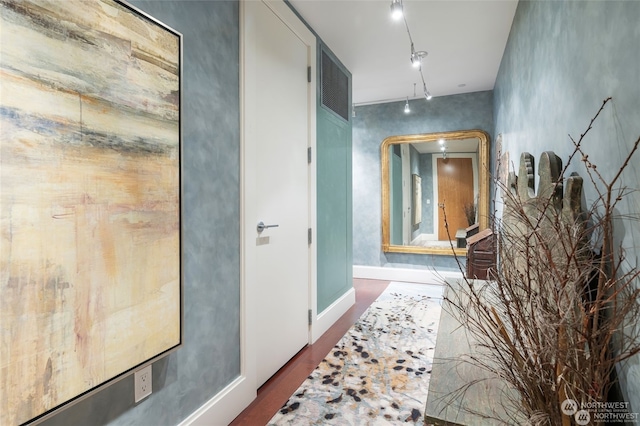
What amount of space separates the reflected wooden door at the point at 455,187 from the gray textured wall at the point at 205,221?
3.50 m

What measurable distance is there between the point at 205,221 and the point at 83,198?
1.91 feet

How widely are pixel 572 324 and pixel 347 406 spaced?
150 centimetres

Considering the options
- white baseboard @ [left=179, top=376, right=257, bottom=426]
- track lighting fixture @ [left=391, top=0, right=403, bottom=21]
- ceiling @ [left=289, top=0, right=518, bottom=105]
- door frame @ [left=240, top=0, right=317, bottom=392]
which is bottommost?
white baseboard @ [left=179, top=376, right=257, bottom=426]

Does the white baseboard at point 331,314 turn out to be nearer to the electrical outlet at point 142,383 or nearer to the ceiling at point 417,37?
the electrical outlet at point 142,383

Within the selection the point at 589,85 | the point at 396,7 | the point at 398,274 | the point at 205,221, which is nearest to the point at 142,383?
the point at 205,221

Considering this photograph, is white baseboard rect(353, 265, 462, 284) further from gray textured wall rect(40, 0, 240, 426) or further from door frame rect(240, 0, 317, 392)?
gray textured wall rect(40, 0, 240, 426)

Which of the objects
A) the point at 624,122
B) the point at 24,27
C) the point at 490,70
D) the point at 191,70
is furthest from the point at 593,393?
the point at 490,70

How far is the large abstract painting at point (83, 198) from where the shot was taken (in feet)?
2.85

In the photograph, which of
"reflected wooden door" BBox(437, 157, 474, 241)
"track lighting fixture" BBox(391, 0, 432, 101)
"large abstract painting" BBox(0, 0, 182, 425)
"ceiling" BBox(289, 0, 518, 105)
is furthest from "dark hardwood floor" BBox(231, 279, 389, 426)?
"ceiling" BBox(289, 0, 518, 105)

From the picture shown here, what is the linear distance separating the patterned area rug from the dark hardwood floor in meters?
0.06

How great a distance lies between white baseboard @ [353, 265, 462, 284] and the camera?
4586 mm

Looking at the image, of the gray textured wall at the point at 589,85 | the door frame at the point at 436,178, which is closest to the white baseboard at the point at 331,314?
the door frame at the point at 436,178

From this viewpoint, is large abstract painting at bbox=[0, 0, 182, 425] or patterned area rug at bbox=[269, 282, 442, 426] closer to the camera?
large abstract painting at bbox=[0, 0, 182, 425]

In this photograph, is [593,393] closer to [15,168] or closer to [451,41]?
[15,168]
